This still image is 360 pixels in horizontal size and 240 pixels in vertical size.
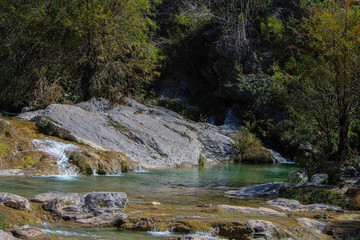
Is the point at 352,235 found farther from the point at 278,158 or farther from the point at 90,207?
the point at 278,158

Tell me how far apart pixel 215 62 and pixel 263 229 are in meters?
21.2

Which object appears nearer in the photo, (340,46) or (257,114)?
(340,46)

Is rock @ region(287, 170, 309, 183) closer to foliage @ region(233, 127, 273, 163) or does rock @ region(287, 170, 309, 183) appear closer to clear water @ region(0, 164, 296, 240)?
clear water @ region(0, 164, 296, 240)

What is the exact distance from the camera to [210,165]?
17.7 meters

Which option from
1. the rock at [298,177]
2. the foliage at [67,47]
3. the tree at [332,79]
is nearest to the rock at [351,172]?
the tree at [332,79]

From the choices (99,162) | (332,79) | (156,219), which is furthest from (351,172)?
(99,162)

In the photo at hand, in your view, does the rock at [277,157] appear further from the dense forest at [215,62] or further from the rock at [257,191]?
the rock at [257,191]

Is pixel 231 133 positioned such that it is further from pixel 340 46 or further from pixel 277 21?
pixel 340 46

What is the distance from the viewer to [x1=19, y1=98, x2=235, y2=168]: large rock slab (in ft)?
48.9

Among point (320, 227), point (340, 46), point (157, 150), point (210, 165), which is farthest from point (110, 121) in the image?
point (320, 227)

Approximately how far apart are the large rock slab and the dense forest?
204 cm

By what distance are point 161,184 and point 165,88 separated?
18.0 metres

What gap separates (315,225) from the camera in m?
6.09

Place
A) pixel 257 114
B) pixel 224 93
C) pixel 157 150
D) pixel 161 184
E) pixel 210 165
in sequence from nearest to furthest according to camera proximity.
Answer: pixel 161 184, pixel 157 150, pixel 210 165, pixel 257 114, pixel 224 93
